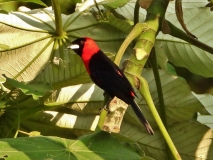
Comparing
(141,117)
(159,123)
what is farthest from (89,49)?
(159,123)

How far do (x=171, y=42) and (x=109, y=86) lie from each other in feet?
0.67

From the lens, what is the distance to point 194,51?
1393 millimetres

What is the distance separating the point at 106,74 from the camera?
1424 mm

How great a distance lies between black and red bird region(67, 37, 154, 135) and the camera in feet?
3.81

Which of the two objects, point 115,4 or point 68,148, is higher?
point 115,4

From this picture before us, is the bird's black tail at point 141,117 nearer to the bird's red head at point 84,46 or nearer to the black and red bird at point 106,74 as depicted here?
the black and red bird at point 106,74

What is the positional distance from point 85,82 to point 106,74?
0.20 m

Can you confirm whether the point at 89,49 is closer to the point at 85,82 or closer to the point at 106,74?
the point at 106,74

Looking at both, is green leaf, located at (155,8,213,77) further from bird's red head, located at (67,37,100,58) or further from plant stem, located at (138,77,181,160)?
plant stem, located at (138,77,181,160)

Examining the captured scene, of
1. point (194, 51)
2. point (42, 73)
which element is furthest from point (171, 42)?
point (42, 73)

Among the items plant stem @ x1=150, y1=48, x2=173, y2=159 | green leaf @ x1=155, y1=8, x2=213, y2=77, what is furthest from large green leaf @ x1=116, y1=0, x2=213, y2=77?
plant stem @ x1=150, y1=48, x2=173, y2=159

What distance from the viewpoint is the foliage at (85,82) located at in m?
1.12

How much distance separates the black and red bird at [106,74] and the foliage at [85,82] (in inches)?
0.9

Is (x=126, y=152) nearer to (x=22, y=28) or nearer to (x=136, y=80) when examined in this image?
(x=136, y=80)
